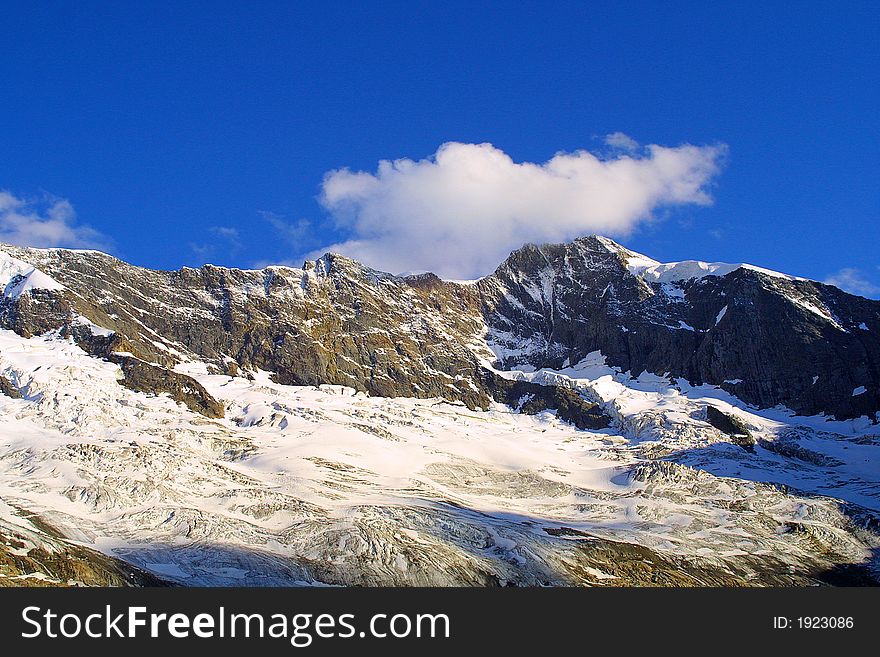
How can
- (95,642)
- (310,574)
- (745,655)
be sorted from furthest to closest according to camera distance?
(310,574) < (745,655) < (95,642)

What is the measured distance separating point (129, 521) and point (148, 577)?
3621cm

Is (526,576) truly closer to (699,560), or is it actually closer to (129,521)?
(699,560)


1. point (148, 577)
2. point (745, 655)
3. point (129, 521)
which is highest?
point (129, 521)

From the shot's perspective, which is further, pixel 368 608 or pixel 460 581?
pixel 460 581

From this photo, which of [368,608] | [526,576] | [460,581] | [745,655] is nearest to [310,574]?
[460,581]

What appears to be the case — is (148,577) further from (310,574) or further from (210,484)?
(210,484)

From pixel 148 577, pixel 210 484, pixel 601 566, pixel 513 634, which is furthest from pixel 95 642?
pixel 210 484

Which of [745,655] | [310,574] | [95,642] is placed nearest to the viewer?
[95,642]

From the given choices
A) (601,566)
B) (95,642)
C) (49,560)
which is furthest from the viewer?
(601,566)

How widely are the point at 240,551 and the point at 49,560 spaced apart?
34.0 metres

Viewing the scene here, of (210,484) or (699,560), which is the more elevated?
(210,484)

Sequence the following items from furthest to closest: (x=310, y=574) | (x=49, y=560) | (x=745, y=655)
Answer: (x=310, y=574), (x=49, y=560), (x=745, y=655)

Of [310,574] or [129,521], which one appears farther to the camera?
[129,521]

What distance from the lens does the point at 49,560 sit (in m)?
131
